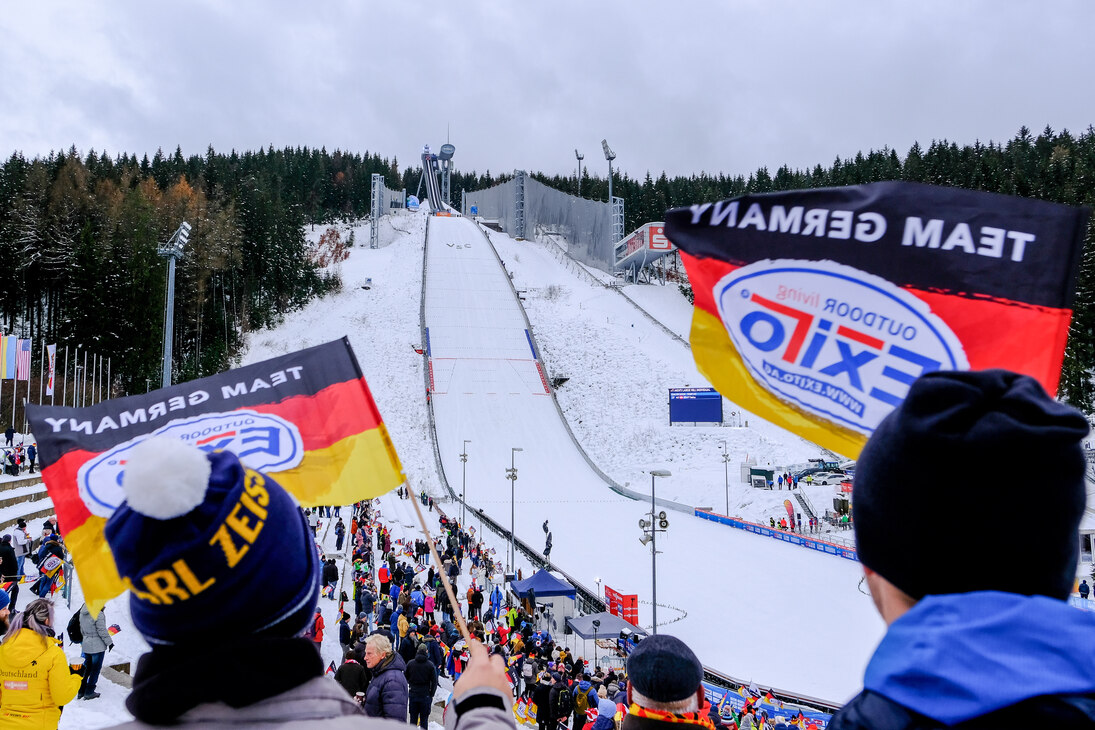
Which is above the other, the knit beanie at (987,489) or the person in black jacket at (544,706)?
the knit beanie at (987,489)

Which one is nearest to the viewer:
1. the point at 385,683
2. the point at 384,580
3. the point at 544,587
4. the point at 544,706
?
the point at 385,683

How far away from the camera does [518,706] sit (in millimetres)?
10570

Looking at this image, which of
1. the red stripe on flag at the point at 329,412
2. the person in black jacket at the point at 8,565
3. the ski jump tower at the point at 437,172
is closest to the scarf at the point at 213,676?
the red stripe on flag at the point at 329,412

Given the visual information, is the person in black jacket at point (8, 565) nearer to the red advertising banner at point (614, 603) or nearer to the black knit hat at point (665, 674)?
the red advertising banner at point (614, 603)

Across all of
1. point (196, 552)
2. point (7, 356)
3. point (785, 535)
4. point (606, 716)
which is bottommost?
point (785, 535)

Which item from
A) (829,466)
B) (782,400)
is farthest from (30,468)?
(829,466)

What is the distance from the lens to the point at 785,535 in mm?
23641

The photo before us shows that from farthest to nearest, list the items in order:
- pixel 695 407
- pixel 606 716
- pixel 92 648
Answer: pixel 695 407 < pixel 92 648 < pixel 606 716

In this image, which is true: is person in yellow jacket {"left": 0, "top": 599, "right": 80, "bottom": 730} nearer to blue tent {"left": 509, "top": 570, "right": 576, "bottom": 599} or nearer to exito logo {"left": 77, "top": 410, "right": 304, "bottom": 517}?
exito logo {"left": 77, "top": 410, "right": 304, "bottom": 517}

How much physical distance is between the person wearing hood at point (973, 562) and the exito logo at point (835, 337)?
7.59 feet

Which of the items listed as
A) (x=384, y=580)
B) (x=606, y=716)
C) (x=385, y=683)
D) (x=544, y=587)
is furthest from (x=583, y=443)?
(x=385, y=683)

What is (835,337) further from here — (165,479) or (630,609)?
(630,609)

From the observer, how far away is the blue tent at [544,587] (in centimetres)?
1531

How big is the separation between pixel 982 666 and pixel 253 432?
182 inches
